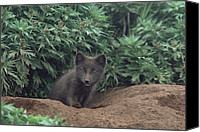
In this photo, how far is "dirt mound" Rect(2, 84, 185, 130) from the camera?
555cm

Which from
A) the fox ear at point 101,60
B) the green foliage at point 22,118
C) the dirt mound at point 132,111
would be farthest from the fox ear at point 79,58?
the green foliage at point 22,118

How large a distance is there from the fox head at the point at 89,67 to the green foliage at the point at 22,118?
1.04 metres

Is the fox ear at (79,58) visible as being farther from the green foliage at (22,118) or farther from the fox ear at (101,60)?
the green foliage at (22,118)

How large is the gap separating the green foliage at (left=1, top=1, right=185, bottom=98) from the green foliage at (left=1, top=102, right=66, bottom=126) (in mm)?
732

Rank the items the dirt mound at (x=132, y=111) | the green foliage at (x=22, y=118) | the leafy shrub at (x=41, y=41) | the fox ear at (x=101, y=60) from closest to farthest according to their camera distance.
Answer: the dirt mound at (x=132, y=111) < the green foliage at (x=22, y=118) < the leafy shrub at (x=41, y=41) < the fox ear at (x=101, y=60)

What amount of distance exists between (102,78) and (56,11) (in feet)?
5.35

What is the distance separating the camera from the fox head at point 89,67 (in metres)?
6.56

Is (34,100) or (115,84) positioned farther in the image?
(115,84)

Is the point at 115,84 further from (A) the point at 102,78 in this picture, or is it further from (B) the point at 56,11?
(B) the point at 56,11

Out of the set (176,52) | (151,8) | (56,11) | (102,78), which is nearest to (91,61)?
(102,78)

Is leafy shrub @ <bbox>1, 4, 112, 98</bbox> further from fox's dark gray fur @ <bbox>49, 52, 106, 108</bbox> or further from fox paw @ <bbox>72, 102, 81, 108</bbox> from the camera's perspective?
fox paw @ <bbox>72, 102, 81, 108</bbox>

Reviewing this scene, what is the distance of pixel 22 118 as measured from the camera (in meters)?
5.75

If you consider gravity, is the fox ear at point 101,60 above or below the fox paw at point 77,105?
above

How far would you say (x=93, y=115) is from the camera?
5.81 meters
